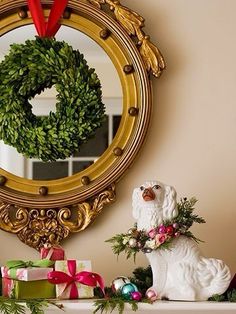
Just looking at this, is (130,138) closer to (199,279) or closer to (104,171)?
(104,171)

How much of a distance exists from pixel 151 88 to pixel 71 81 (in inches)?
7.8

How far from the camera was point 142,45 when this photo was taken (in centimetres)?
192

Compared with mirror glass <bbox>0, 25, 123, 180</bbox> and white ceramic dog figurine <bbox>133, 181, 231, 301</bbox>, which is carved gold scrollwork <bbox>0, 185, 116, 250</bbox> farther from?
white ceramic dog figurine <bbox>133, 181, 231, 301</bbox>

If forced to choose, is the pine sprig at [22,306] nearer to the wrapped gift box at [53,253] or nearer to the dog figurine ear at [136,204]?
the wrapped gift box at [53,253]

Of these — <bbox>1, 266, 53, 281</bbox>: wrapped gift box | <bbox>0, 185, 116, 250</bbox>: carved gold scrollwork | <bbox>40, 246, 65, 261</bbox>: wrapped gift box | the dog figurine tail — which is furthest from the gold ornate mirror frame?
the dog figurine tail

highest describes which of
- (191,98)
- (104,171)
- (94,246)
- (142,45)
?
(142,45)

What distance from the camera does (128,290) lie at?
1647 millimetres

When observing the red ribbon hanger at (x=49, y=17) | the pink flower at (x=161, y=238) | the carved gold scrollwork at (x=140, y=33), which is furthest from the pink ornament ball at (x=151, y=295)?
the red ribbon hanger at (x=49, y=17)

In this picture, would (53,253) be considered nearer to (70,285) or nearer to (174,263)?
(70,285)

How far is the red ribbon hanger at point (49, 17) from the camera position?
1898mm

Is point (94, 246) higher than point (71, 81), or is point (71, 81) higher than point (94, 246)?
point (71, 81)

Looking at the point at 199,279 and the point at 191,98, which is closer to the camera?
the point at 199,279

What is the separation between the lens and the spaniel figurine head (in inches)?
65.8

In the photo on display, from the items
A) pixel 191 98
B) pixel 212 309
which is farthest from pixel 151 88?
pixel 212 309
